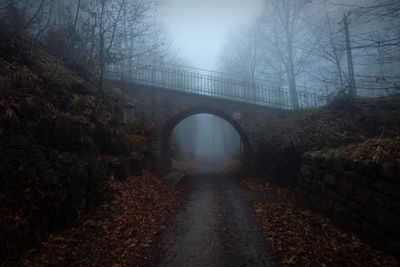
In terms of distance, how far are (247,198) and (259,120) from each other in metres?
7.07

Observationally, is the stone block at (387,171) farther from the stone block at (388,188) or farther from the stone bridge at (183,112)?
the stone bridge at (183,112)

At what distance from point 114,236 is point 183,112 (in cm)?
1035

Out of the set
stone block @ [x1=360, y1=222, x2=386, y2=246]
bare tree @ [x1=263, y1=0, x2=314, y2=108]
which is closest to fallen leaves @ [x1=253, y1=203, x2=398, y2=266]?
stone block @ [x1=360, y1=222, x2=386, y2=246]

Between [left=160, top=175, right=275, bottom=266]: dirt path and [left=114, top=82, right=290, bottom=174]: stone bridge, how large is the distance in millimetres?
6093

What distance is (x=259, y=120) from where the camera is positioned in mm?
15305

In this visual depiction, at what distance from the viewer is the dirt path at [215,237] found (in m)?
4.78

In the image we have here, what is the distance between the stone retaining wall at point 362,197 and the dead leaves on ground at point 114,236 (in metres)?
4.27

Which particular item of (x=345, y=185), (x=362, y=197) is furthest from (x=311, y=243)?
(x=345, y=185)

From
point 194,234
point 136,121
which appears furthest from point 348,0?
point 136,121

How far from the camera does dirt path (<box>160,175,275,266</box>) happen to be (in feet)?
15.7

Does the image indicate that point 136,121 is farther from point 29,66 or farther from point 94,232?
point 94,232

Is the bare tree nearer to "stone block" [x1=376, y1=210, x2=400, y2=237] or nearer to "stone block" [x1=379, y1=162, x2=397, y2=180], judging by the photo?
"stone block" [x1=379, y1=162, x2=397, y2=180]

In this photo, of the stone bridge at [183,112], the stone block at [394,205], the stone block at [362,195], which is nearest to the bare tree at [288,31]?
the stone bridge at [183,112]

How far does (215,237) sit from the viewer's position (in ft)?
19.0
